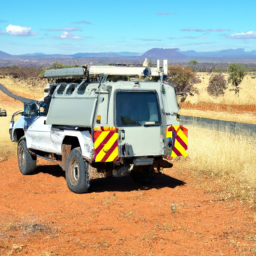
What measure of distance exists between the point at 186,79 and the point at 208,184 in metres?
31.7

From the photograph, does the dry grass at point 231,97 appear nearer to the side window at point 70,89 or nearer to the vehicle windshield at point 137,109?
the vehicle windshield at point 137,109

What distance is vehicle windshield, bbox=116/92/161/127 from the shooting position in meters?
8.27

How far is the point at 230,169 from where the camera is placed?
34.0 feet

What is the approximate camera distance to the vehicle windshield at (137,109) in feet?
27.1

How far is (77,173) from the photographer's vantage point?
28.9 feet

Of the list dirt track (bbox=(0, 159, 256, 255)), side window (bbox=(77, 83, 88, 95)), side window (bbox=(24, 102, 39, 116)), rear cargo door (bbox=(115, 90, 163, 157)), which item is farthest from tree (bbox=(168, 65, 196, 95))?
side window (bbox=(77, 83, 88, 95))

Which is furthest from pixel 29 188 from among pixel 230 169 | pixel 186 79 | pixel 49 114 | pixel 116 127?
pixel 186 79

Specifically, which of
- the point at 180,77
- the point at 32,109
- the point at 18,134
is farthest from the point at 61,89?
the point at 180,77

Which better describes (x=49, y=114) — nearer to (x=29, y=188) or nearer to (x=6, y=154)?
(x=29, y=188)

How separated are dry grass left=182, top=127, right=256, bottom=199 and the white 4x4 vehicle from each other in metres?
1.34

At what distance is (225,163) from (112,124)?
391 centimetres

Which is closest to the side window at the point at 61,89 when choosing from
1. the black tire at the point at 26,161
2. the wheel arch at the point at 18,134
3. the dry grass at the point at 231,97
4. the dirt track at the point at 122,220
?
the dirt track at the point at 122,220

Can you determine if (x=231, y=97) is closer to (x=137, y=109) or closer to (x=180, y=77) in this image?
(x=180, y=77)

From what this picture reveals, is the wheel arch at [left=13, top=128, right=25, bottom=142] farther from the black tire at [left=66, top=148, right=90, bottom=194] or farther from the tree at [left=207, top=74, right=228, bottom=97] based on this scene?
the tree at [left=207, top=74, right=228, bottom=97]
